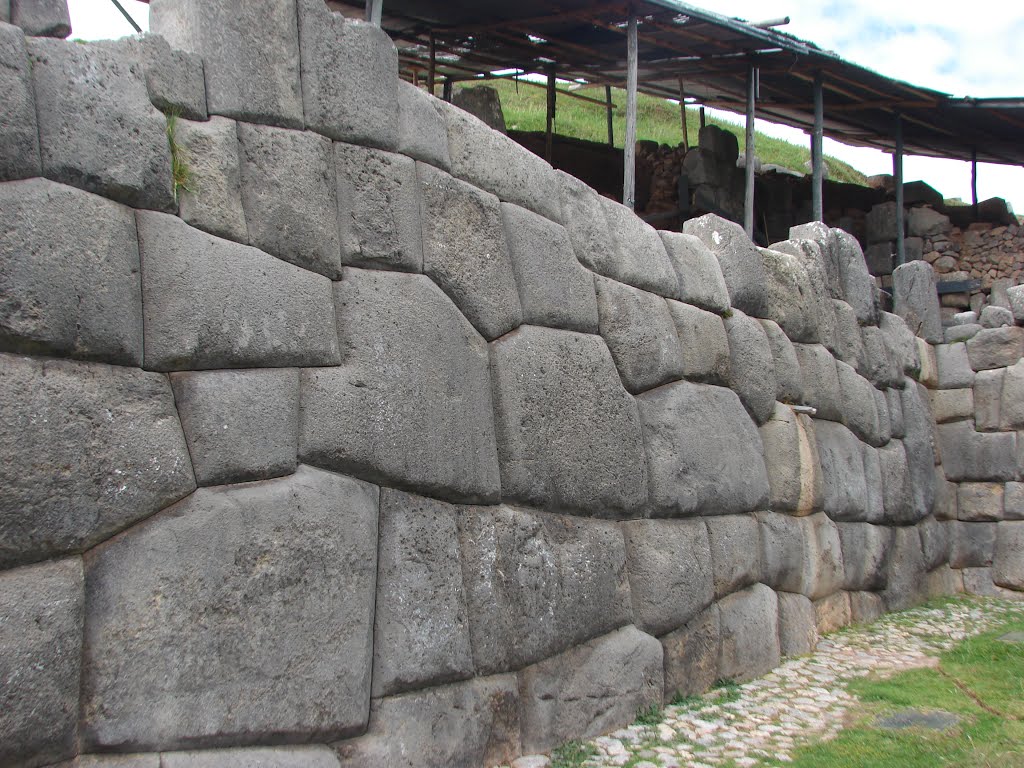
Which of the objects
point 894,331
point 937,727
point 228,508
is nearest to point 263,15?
point 228,508

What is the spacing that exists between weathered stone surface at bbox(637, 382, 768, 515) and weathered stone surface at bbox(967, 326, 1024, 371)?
14.4 ft

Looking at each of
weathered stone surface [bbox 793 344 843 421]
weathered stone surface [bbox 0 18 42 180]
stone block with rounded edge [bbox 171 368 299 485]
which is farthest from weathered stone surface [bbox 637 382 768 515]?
weathered stone surface [bbox 0 18 42 180]

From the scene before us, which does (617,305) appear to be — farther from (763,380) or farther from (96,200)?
(96,200)

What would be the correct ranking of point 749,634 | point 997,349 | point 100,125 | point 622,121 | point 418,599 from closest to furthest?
point 100,125
point 418,599
point 749,634
point 997,349
point 622,121

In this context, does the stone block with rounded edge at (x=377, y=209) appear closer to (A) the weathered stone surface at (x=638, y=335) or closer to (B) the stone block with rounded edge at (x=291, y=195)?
(B) the stone block with rounded edge at (x=291, y=195)

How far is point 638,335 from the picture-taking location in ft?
15.9

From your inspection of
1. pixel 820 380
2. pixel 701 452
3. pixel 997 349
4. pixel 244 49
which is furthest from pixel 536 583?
pixel 997 349

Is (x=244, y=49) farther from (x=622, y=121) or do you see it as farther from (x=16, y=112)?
(x=622, y=121)

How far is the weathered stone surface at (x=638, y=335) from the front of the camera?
4707mm

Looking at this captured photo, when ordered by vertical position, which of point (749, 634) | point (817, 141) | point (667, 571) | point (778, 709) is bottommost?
point (778, 709)

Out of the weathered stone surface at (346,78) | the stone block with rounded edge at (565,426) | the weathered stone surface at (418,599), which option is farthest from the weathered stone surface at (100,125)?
the stone block with rounded edge at (565,426)

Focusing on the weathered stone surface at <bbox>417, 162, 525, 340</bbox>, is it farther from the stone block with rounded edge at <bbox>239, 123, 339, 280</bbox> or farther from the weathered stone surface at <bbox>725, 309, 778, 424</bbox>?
the weathered stone surface at <bbox>725, 309, 778, 424</bbox>

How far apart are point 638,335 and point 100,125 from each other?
109 inches

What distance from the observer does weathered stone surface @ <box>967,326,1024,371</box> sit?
903 cm
